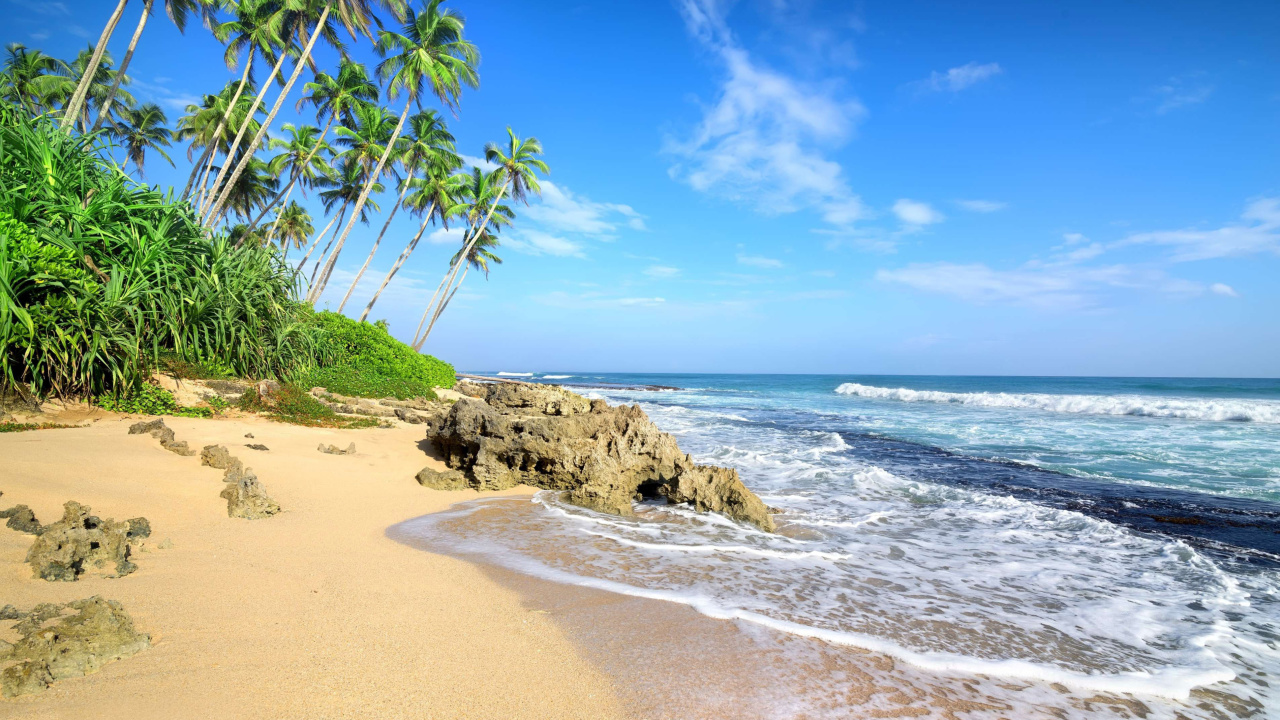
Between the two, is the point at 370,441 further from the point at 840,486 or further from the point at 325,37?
the point at 325,37

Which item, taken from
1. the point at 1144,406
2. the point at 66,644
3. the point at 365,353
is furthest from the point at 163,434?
the point at 1144,406

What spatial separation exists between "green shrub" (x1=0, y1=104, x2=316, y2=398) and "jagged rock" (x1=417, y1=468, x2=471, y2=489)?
3.88 m

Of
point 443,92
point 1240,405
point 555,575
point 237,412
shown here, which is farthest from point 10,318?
point 1240,405

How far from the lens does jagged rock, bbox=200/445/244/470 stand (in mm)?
5135

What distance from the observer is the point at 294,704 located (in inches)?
81.1

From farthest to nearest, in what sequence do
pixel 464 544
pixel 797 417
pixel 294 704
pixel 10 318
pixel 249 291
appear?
pixel 797 417, pixel 249 291, pixel 10 318, pixel 464 544, pixel 294 704

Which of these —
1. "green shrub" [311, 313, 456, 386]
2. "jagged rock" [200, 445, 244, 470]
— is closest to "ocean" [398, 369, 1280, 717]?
"jagged rock" [200, 445, 244, 470]

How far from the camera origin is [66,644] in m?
2.10

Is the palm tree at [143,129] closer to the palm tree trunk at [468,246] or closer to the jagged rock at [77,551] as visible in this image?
the palm tree trunk at [468,246]

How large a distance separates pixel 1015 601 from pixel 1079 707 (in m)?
1.45

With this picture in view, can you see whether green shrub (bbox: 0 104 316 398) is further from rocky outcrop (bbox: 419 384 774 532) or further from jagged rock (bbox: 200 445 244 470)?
rocky outcrop (bbox: 419 384 774 532)

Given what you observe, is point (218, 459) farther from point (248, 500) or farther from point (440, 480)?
point (440, 480)

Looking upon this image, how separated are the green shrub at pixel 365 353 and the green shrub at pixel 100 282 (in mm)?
2548

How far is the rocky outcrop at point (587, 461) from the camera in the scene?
6087mm
